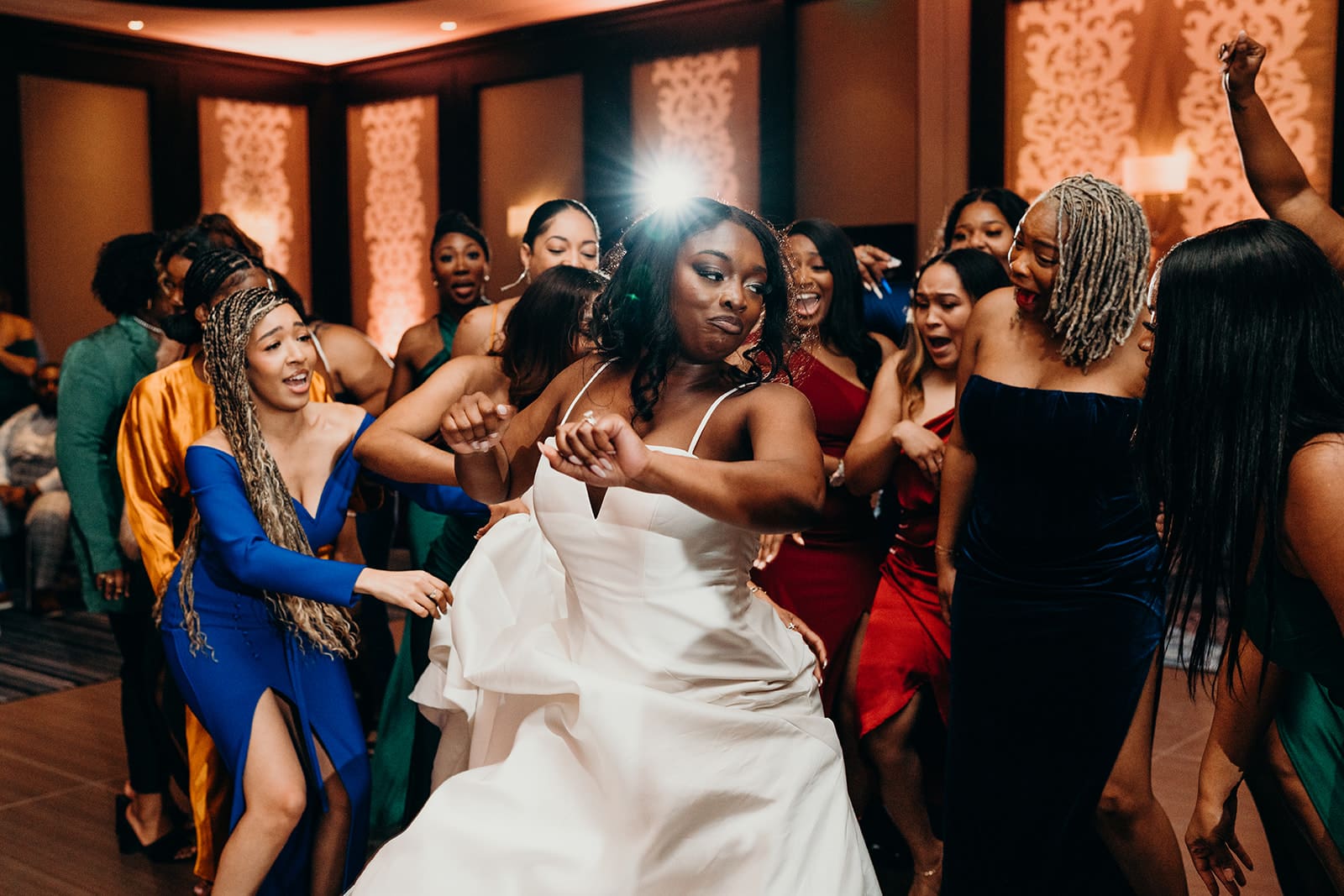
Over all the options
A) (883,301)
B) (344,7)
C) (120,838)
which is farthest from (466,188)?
(120,838)

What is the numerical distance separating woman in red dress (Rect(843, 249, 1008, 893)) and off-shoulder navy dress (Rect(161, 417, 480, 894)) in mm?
1200

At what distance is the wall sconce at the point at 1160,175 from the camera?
669 cm

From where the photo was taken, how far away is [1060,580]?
2459 mm

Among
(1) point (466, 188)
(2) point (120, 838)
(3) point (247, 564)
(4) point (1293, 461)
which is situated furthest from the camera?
(1) point (466, 188)

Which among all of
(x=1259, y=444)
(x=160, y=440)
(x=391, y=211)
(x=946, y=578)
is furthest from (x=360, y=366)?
(x=391, y=211)

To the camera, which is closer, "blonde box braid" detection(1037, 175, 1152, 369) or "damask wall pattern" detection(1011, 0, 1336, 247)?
"blonde box braid" detection(1037, 175, 1152, 369)

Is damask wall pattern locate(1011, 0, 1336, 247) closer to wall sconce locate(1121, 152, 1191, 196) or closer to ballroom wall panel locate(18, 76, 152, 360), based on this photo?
wall sconce locate(1121, 152, 1191, 196)

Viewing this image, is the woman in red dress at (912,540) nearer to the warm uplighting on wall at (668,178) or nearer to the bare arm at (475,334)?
the bare arm at (475,334)

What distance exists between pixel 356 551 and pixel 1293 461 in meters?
2.22

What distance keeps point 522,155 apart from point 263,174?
254 centimetres

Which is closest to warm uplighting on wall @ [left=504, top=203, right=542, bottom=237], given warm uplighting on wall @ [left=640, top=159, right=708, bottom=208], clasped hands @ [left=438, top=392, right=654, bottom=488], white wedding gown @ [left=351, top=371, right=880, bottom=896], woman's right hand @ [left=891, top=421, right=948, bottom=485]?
warm uplighting on wall @ [left=640, top=159, right=708, bottom=208]

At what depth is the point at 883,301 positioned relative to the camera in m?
4.08

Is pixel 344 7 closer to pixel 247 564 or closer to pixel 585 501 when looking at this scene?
pixel 247 564

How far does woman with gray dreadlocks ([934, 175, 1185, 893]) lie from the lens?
2426 mm
